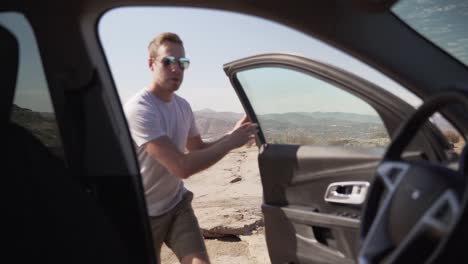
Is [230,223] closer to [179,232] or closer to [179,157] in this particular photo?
[179,232]

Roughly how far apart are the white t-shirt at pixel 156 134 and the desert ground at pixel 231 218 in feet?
1.49

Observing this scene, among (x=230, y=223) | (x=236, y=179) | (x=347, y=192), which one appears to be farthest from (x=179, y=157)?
(x=236, y=179)

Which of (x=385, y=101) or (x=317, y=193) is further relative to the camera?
(x=317, y=193)

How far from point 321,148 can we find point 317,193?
19cm

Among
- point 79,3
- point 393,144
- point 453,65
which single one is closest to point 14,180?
point 79,3

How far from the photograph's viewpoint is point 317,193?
6.92 ft

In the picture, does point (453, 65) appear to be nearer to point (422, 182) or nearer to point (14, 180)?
point (422, 182)

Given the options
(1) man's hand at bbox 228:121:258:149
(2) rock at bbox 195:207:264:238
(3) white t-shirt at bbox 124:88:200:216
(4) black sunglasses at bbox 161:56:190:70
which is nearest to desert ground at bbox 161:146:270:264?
(2) rock at bbox 195:207:264:238

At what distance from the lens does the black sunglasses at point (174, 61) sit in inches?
106

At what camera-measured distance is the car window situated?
5.45ft

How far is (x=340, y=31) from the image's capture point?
1.62 m

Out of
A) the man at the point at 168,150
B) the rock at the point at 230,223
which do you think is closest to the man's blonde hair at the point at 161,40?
the man at the point at 168,150

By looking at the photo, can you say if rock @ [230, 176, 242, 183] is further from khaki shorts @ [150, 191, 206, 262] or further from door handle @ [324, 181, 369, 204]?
door handle @ [324, 181, 369, 204]

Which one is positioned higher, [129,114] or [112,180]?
[129,114]
